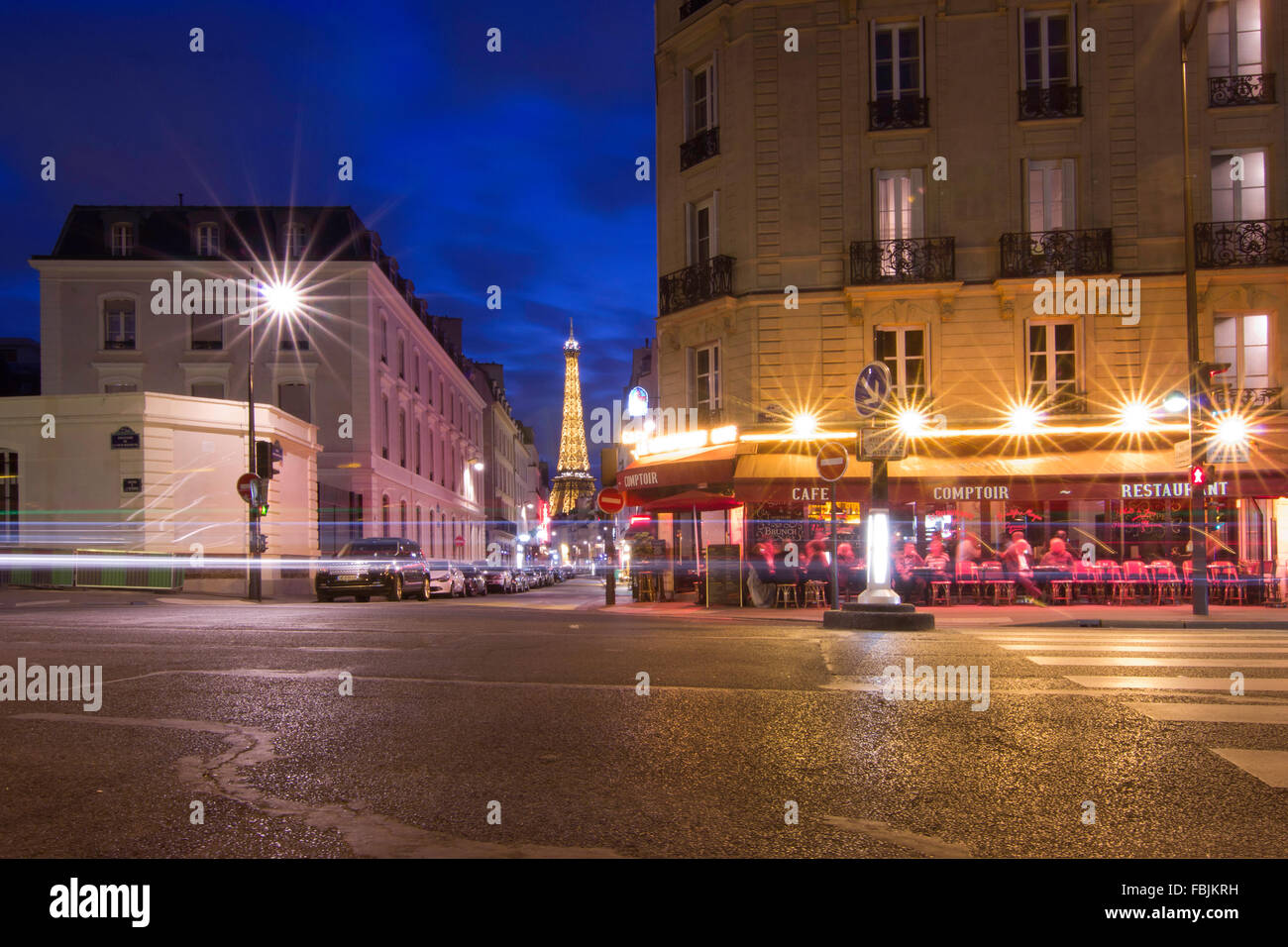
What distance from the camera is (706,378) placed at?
26.3 metres

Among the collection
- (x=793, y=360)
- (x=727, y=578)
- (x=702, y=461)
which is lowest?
(x=727, y=578)

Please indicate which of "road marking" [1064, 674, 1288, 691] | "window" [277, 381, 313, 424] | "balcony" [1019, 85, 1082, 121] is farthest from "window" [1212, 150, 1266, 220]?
"window" [277, 381, 313, 424]

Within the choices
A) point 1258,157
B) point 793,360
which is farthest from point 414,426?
point 1258,157

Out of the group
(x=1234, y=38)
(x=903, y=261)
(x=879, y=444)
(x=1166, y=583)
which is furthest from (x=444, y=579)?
(x=1234, y=38)

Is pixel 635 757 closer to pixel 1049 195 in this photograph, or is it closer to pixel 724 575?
pixel 724 575

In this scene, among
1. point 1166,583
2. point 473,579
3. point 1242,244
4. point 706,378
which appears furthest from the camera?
point 473,579

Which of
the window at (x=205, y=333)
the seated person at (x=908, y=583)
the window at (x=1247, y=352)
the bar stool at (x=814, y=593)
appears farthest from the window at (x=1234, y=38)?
the window at (x=205, y=333)

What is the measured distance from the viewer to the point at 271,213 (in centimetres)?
4247

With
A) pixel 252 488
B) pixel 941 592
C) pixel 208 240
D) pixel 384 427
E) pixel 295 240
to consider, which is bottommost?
pixel 941 592

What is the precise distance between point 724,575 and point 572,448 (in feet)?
405

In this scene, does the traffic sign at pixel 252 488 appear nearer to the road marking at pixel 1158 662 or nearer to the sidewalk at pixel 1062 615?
the sidewalk at pixel 1062 615

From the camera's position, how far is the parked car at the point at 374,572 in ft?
82.5

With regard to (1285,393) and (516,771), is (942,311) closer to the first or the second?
(1285,393)

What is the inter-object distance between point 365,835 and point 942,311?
21.7m
